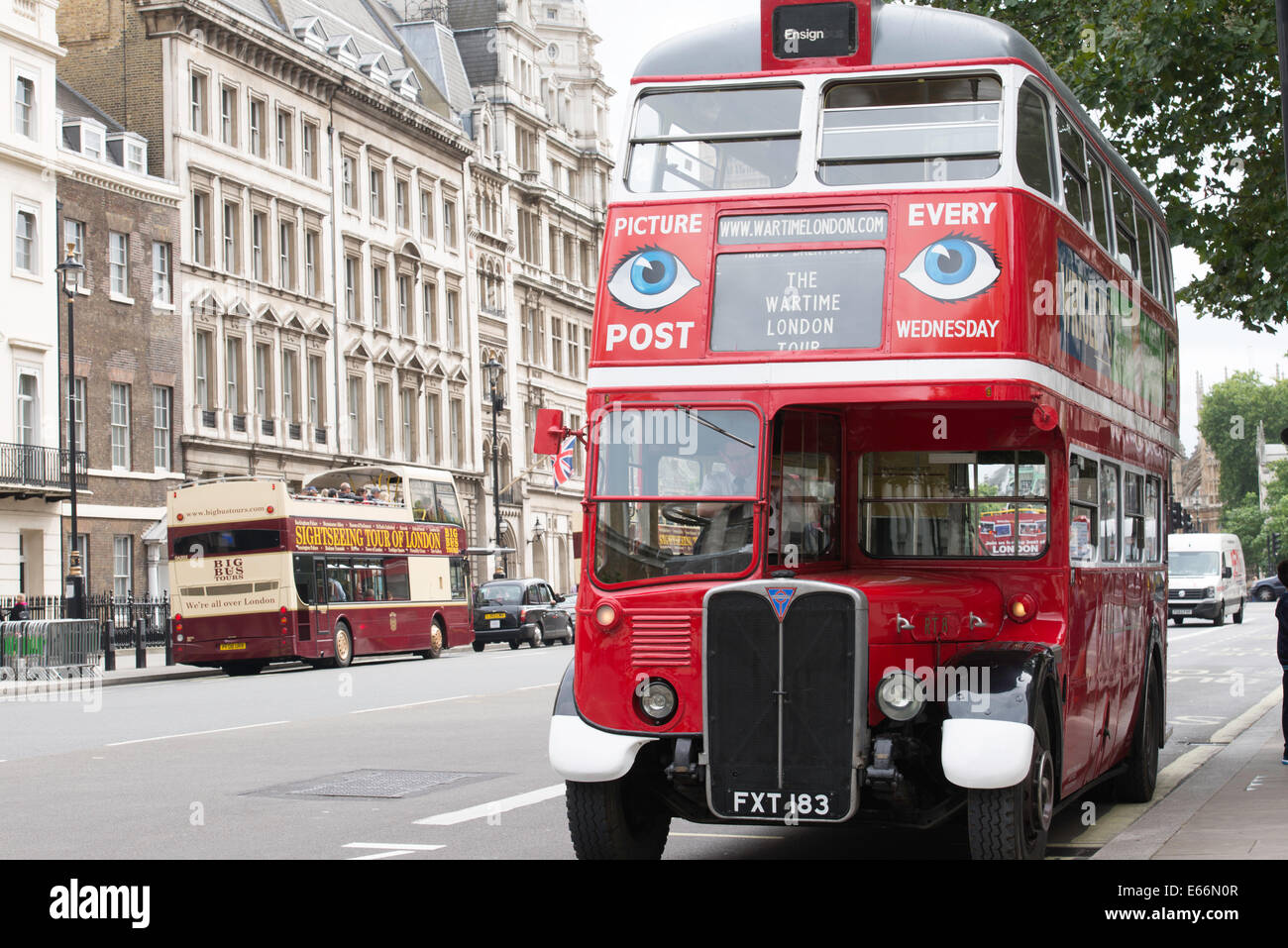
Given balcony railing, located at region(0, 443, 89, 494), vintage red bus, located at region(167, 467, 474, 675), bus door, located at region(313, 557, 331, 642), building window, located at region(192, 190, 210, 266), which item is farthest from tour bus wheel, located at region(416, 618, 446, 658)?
building window, located at region(192, 190, 210, 266)

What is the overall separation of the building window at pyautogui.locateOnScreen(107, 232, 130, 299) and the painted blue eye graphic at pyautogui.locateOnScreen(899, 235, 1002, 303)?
130 feet

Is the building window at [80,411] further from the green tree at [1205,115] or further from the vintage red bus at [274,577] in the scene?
the green tree at [1205,115]

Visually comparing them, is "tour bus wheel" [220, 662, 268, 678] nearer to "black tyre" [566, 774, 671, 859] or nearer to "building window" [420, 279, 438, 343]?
"building window" [420, 279, 438, 343]

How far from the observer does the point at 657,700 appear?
853cm

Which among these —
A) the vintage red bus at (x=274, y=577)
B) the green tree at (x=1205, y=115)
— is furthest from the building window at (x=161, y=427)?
the green tree at (x=1205, y=115)

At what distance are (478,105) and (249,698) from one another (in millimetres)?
48813

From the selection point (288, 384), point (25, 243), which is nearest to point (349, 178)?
point (288, 384)

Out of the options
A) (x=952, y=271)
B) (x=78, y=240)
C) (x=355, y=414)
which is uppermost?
(x=78, y=240)

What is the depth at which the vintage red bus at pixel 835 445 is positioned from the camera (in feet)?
27.0

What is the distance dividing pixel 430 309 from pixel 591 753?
190 feet

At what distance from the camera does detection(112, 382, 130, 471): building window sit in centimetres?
4544

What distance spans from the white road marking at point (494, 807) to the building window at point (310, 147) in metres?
45.1

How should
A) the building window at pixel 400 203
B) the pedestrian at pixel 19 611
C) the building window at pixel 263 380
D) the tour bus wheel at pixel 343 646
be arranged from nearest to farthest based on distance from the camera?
the tour bus wheel at pixel 343 646 → the pedestrian at pixel 19 611 → the building window at pixel 263 380 → the building window at pixel 400 203

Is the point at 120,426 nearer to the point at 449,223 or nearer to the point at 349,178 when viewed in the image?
the point at 349,178
